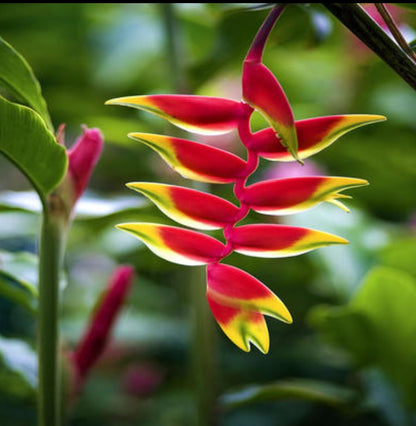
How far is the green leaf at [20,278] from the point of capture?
1.39ft

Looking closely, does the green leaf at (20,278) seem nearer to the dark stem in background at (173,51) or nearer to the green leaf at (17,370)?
the green leaf at (17,370)

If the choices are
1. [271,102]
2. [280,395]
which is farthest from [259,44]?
[280,395]

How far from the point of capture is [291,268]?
85 cm

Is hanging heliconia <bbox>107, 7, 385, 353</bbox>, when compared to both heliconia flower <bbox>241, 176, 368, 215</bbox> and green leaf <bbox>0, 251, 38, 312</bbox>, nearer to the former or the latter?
heliconia flower <bbox>241, 176, 368, 215</bbox>

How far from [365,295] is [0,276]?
0.30 meters

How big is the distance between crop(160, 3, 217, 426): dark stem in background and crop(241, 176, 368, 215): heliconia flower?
37 cm

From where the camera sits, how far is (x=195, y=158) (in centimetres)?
25

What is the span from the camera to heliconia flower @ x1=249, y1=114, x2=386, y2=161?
0.25 metres

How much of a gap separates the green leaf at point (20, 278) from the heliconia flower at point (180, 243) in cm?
19

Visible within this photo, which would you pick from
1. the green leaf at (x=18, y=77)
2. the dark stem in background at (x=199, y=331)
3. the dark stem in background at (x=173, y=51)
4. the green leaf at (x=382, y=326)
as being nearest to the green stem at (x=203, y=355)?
the dark stem in background at (x=199, y=331)

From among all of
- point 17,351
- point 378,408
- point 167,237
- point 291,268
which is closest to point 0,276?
point 17,351

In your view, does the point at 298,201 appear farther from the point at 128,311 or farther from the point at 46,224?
the point at 128,311

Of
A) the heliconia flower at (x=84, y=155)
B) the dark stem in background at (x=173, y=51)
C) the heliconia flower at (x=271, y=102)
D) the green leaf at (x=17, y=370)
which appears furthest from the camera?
the dark stem in background at (x=173, y=51)

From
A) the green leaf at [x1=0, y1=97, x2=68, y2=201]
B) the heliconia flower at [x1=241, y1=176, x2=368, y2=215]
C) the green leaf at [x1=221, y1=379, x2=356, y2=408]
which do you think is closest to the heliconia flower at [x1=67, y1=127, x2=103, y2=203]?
the green leaf at [x1=0, y1=97, x2=68, y2=201]
